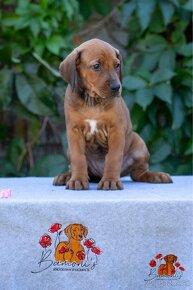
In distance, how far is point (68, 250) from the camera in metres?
2.33

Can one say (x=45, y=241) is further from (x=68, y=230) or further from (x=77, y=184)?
(x=77, y=184)

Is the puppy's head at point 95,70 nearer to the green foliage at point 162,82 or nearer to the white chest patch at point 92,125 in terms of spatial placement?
the white chest patch at point 92,125

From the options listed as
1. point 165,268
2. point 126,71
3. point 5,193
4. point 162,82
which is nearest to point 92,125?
point 5,193

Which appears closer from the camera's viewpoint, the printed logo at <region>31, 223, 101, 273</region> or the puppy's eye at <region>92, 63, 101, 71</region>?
the printed logo at <region>31, 223, 101, 273</region>

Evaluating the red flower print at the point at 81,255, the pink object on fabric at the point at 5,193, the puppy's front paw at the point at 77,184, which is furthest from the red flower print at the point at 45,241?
the puppy's front paw at the point at 77,184

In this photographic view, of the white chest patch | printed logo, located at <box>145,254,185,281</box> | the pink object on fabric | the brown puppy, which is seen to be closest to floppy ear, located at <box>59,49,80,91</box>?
the brown puppy

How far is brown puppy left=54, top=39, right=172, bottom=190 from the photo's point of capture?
256cm

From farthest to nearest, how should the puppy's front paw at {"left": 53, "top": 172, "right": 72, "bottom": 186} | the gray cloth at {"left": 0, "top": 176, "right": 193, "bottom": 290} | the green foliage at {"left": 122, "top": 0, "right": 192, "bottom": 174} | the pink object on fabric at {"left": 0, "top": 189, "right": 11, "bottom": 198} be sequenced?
the green foliage at {"left": 122, "top": 0, "right": 192, "bottom": 174}
the puppy's front paw at {"left": 53, "top": 172, "right": 72, "bottom": 186}
the pink object on fabric at {"left": 0, "top": 189, "right": 11, "bottom": 198}
the gray cloth at {"left": 0, "top": 176, "right": 193, "bottom": 290}

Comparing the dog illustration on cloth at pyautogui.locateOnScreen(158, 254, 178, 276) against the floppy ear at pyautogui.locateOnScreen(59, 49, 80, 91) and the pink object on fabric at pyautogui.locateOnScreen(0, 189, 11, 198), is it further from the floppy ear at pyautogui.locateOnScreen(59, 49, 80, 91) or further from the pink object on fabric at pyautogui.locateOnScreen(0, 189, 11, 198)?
the floppy ear at pyautogui.locateOnScreen(59, 49, 80, 91)

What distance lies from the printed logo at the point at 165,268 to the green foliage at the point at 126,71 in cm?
182

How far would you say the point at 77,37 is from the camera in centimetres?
461

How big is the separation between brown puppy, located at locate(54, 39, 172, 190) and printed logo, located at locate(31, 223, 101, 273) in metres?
0.33

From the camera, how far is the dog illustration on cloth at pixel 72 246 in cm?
232

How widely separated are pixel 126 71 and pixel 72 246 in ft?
7.00
